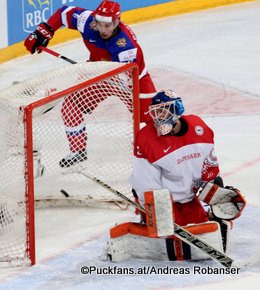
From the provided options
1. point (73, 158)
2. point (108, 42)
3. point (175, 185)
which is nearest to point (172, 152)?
point (175, 185)

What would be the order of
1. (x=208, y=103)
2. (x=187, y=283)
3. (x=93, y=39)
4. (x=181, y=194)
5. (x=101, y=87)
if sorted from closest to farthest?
(x=187, y=283), (x=181, y=194), (x=101, y=87), (x=93, y=39), (x=208, y=103)

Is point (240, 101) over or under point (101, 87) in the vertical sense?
under

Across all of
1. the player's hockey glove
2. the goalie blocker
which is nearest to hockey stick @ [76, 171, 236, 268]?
the goalie blocker

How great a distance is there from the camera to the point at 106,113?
6.23 meters

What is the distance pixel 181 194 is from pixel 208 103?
8.85 ft

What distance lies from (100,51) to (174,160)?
150 cm

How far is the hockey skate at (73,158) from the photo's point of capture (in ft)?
19.3

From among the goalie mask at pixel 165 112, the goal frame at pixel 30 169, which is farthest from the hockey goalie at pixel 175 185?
the goal frame at pixel 30 169

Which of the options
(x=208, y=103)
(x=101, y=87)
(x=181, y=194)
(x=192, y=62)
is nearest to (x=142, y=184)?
(x=181, y=194)

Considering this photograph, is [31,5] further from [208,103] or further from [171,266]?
[171,266]

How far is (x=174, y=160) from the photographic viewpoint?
4812mm

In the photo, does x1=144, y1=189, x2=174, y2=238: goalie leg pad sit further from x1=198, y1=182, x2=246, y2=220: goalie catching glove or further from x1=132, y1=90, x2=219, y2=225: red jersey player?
x1=198, y1=182, x2=246, y2=220: goalie catching glove

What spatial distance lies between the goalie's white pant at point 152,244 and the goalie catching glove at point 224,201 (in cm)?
5

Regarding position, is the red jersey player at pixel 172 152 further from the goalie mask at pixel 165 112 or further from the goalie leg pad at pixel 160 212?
the goalie leg pad at pixel 160 212
